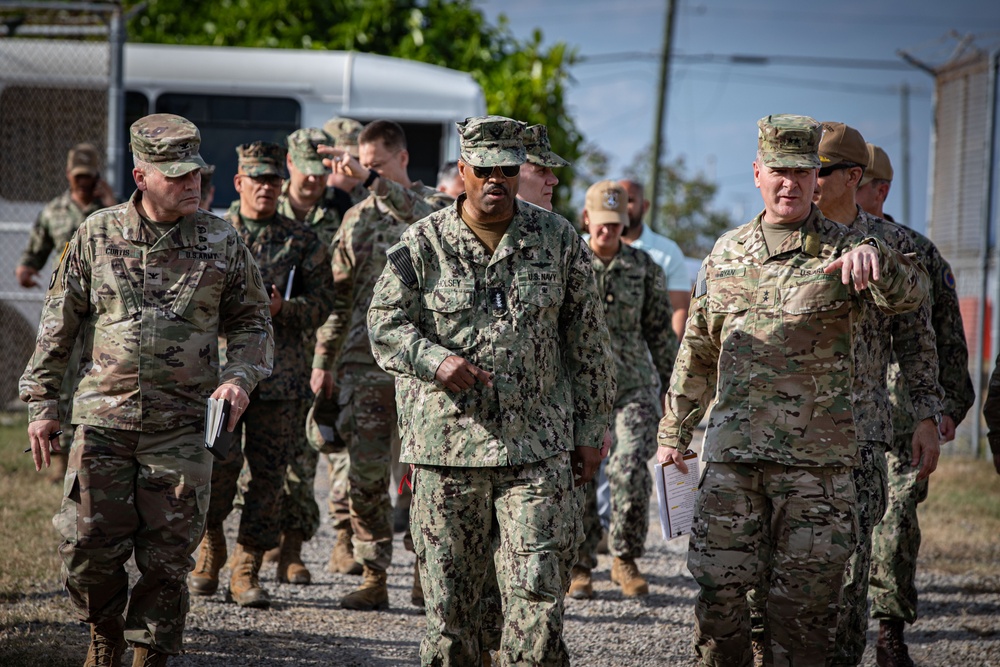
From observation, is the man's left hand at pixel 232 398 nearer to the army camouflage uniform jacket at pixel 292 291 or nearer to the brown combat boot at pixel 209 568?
the army camouflage uniform jacket at pixel 292 291

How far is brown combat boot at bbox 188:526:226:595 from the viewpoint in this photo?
6.70 m

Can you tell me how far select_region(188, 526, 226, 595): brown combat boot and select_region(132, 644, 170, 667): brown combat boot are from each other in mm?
1889

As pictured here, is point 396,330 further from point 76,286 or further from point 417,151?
point 417,151

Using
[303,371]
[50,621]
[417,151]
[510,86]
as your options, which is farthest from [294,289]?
[510,86]

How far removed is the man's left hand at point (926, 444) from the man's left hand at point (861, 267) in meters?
1.36

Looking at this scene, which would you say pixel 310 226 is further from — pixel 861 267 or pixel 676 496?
pixel 861 267

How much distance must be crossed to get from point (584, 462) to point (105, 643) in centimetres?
207

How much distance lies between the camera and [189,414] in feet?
15.9

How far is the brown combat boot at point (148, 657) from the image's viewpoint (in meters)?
4.74

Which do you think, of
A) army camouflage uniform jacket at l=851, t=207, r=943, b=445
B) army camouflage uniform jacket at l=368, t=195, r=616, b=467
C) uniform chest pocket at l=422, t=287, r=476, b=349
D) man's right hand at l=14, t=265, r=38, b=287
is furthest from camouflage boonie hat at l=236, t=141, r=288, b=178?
man's right hand at l=14, t=265, r=38, b=287

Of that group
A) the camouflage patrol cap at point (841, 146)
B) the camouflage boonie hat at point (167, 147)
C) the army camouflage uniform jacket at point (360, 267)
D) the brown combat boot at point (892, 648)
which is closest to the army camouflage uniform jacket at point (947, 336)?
the camouflage patrol cap at point (841, 146)

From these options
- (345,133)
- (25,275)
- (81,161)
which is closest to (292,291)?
(345,133)

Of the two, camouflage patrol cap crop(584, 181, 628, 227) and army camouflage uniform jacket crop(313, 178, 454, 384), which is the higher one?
camouflage patrol cap crop(584, 181, 628, 227)

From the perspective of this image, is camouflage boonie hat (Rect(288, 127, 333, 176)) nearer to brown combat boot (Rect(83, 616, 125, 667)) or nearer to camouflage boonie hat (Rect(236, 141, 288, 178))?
camouflage boonie hat (Rect(236, 141, 288, 178))
